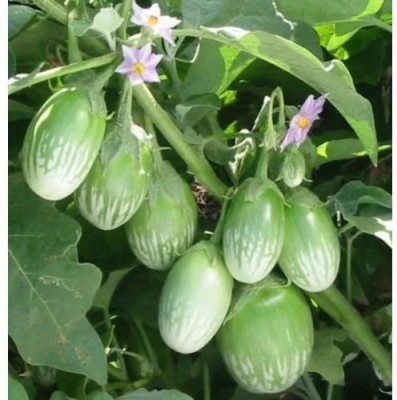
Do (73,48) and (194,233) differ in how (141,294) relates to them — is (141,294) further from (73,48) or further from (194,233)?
(73,48)

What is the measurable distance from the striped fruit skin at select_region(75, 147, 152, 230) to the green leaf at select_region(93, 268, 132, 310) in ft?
0.45

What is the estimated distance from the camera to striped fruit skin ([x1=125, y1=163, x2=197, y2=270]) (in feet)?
1.92

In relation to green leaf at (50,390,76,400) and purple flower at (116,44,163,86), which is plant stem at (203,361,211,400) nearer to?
green leaf at (50,390,76,400)

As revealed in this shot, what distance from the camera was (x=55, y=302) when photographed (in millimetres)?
572

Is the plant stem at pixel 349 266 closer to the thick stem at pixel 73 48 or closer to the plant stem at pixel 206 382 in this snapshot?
the plant stem at pixel 206 382

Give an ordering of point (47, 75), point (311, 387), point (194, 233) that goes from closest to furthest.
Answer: point (47, 75), point (194, 233), point (311, 387)

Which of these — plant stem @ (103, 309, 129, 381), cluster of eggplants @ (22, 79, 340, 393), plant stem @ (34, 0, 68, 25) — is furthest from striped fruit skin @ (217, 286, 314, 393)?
plant stem @ (34, 0, 68, 25)

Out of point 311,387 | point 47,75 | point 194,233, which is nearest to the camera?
point 47,75

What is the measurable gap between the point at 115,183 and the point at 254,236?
8cm

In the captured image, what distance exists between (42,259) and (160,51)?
0.47ft

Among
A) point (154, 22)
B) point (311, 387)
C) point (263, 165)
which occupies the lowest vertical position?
point (311, 387)

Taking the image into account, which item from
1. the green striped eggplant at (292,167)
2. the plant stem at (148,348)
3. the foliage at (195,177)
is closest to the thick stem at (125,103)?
the foliage at (195,177)

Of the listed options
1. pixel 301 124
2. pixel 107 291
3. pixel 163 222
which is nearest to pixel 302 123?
pixel 301 124

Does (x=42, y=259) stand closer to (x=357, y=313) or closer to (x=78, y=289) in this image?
(x=78, y=289)
